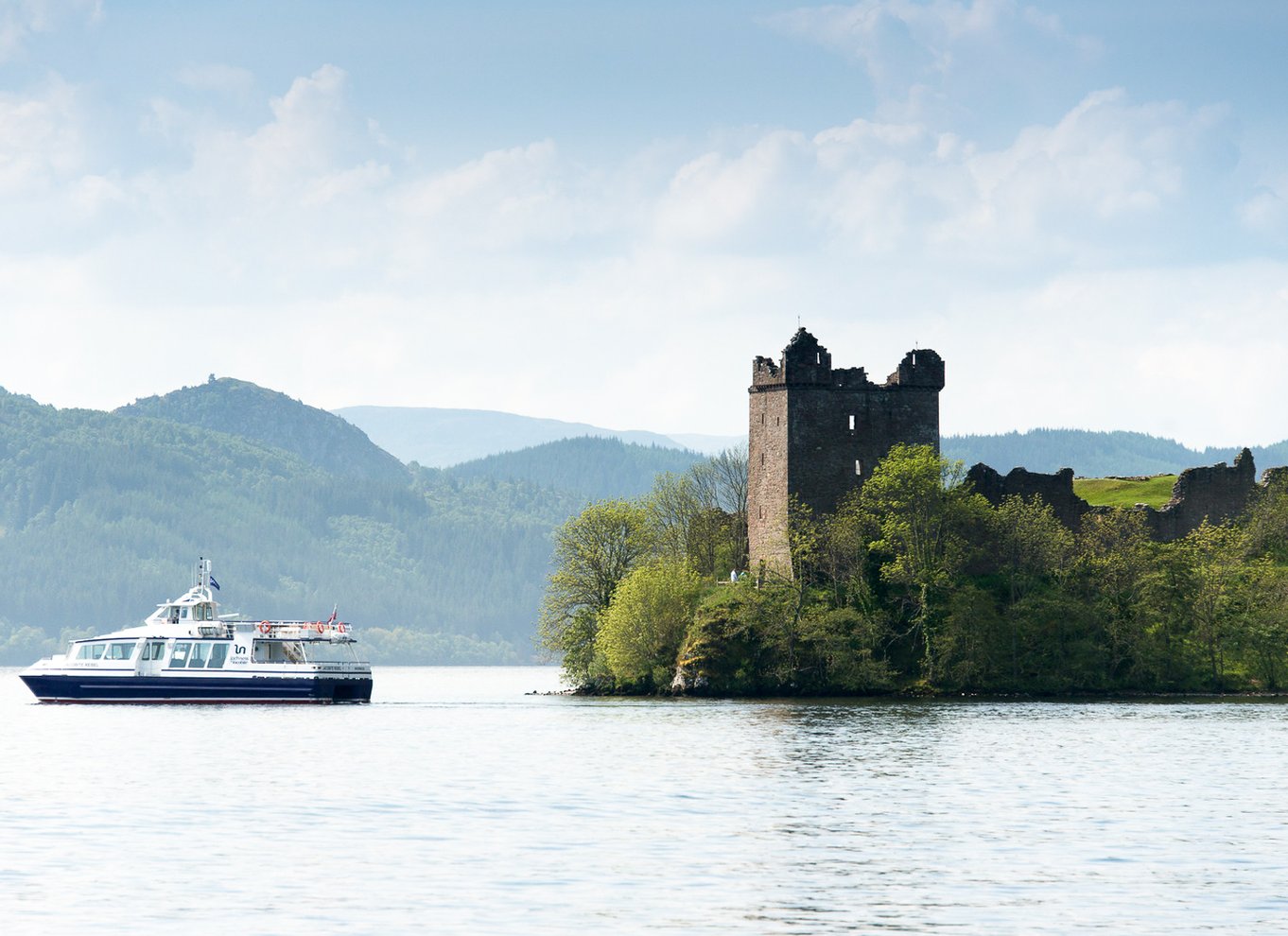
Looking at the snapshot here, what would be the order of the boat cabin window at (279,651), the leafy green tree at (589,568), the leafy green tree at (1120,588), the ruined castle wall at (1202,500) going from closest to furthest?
the boat cabin window at (279,651) → the leafy green tree at (1120,588) → the ruined castle wall at (1202,500) → the leafy green tree at (589,568)

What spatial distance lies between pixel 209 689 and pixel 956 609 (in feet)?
125

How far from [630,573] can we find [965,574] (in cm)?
1932

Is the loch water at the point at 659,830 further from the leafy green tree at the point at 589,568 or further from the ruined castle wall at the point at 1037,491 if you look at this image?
the leafy green tree at the point at 589,568

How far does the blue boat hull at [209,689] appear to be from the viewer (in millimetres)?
102062

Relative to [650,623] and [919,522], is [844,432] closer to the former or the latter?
[919,522]

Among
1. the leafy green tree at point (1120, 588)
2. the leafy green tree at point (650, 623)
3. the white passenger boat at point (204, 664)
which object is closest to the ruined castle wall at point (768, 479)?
the leafy green tree at point (650, 623)

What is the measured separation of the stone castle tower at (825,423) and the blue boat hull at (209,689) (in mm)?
25233

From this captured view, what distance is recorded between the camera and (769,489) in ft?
374

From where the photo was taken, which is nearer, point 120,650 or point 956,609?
point 956,609

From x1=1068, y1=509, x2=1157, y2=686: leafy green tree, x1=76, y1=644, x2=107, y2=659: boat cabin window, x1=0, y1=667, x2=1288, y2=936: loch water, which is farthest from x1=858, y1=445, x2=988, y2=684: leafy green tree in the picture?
x1=76, y1=644, x2=107, y2=659: boat cabin window

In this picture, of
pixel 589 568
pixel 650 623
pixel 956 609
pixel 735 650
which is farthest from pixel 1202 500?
pixel 589 568

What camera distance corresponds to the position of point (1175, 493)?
114875 mm

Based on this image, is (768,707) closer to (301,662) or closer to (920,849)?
(301,662)

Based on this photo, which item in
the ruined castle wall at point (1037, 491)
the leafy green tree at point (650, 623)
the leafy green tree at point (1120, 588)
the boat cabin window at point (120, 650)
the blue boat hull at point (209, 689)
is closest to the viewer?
the blue boat hull at point (209, 689)
